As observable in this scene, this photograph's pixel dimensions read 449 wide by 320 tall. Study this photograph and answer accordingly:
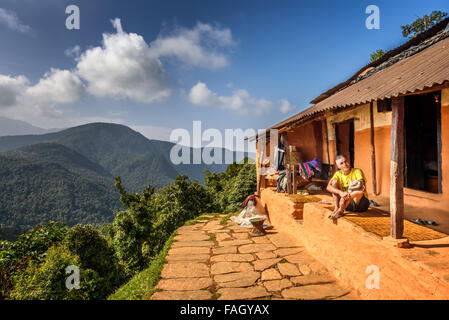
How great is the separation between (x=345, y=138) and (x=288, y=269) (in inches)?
203

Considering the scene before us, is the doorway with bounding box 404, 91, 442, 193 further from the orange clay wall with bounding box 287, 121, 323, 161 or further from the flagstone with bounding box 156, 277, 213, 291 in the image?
the flagstone with bounding box 156, 277, 213, 291

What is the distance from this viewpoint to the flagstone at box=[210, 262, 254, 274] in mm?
4016

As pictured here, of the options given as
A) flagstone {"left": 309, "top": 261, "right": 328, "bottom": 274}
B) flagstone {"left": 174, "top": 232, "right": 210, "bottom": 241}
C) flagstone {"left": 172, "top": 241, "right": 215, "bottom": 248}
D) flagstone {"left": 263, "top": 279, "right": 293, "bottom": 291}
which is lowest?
flagstone {"left": 174, "top": 232, "right": 210, "bottom": 241}

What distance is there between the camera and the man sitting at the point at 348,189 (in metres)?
3.91

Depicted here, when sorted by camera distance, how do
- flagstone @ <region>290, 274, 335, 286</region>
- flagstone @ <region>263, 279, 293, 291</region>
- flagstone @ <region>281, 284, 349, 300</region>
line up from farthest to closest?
flagstone @ <region>290, 274, 335, 286</region>
flagstone @ <region>263, 279, 293, 291</region>
flagstone @ <region>281, 284, 349, 300</region>

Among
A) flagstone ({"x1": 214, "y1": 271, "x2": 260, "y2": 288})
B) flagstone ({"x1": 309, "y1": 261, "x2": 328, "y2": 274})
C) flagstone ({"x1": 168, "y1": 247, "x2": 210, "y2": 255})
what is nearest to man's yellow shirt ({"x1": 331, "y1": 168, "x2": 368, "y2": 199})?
flagstone ({"x1": 309, "y1": 261, "x2": 328, "y2": 274})

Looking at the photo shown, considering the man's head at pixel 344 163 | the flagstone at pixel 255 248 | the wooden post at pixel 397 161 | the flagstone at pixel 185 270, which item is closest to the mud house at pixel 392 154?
the wooden post at pixel 397 161

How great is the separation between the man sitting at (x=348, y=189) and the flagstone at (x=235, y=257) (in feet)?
5.85

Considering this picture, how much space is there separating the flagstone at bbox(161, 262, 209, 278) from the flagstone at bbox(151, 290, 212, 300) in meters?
0.51
